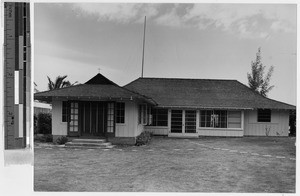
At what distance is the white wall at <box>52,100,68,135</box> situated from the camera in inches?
555

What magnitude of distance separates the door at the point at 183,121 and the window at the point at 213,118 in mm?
530

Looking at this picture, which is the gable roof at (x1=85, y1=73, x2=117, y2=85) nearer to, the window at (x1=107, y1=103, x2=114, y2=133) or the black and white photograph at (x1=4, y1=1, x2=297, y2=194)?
the black and white photograph at (x1=4, y1=1, x2=297, y2=194)

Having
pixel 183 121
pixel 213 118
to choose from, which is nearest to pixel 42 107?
pixel 183 121

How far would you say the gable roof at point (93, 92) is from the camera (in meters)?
13.7

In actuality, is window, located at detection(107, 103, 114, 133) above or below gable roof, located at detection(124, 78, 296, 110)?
below

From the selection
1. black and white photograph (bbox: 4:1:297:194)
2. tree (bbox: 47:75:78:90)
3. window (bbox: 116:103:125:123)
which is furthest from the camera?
window (bbox: 116:103:125:123)

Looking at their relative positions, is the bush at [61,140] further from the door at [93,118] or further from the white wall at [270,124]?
the white wall at [270,124]

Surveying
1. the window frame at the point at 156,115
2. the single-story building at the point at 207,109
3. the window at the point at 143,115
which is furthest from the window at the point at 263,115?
the window at the point at 143,115

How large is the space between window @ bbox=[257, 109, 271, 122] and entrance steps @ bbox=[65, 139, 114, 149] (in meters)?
10.6

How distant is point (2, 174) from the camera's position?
658 centimetres

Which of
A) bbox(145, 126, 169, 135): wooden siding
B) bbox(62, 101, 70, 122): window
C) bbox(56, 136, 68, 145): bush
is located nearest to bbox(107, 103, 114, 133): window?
bbox(62, 101, 70, 122): window

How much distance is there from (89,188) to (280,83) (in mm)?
5816

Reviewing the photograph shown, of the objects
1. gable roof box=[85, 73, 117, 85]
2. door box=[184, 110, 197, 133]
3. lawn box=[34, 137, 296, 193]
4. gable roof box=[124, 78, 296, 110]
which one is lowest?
lawn box=[34, 137, 296, 193]

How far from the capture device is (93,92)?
13.9 m
